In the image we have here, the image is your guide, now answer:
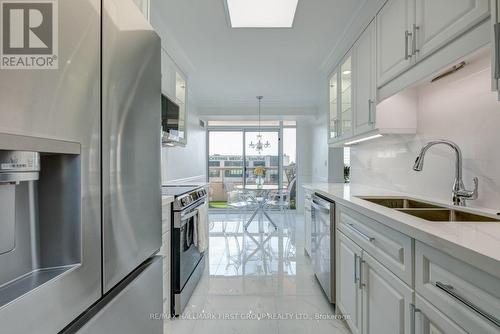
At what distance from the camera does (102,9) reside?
0.66m

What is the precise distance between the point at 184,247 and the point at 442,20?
212 centimetres

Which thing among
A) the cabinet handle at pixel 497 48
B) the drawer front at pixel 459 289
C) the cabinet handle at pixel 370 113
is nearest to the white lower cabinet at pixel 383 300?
the drawer front at pixel 459 289

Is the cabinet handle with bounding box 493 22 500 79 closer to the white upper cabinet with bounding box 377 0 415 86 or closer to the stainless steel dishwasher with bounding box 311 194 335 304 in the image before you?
the white upper cabinet with bounding box 377 0 415 86

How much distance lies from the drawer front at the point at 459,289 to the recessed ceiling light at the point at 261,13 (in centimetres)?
198

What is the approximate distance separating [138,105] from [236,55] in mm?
2508

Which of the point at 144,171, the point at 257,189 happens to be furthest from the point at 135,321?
the point at 257,189

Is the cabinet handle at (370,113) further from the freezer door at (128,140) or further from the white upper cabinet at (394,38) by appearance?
the freezer door at (128,140)

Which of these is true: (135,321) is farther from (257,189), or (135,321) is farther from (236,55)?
(257,189)

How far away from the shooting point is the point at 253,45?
9.30 ft

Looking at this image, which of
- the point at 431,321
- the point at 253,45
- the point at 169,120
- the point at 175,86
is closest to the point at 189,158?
the point at 175,86

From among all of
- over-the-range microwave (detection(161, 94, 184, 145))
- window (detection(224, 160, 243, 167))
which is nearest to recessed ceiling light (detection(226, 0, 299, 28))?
over-the-range microwave (detection(161, 94, 184, 145))

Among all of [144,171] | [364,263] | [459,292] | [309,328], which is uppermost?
[144,171]

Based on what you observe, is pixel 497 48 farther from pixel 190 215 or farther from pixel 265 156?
pixel 265 156

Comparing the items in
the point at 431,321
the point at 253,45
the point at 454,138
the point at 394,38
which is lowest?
the point at 431,321
